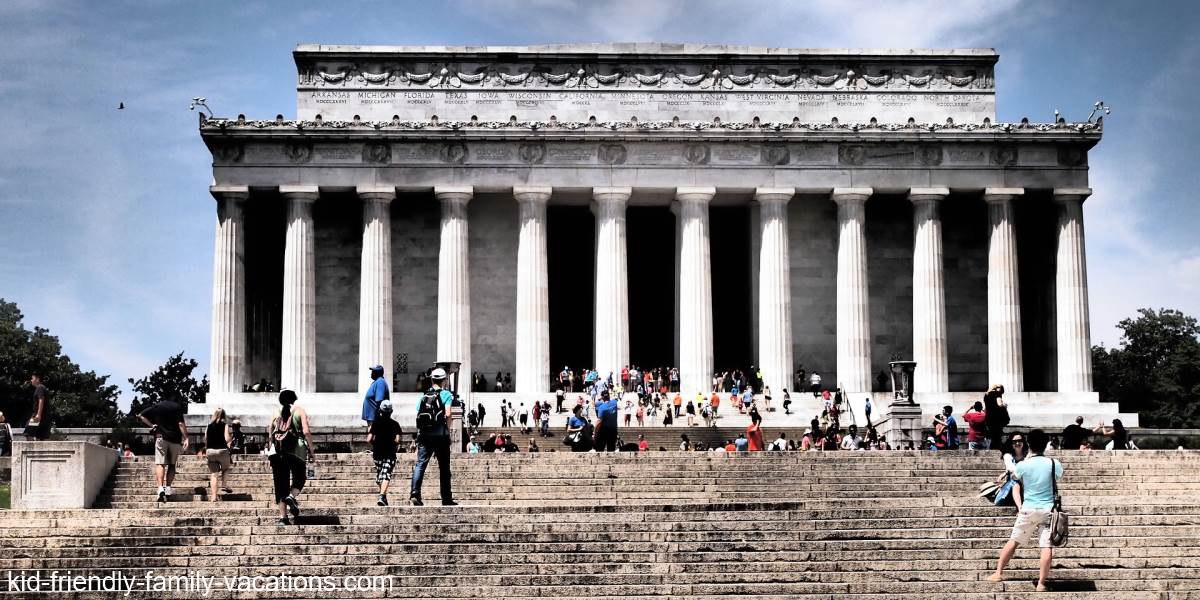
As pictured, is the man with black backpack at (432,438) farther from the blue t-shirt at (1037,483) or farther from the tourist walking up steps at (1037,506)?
the blue t-shirt at (1037,483)

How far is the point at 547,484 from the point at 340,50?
122 ft

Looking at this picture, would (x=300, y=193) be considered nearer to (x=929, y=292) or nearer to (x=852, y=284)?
(x=852, y=284)

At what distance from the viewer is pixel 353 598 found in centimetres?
2388

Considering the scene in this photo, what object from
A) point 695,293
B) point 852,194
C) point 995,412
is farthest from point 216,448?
point 852,194

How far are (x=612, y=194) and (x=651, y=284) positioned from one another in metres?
7.60

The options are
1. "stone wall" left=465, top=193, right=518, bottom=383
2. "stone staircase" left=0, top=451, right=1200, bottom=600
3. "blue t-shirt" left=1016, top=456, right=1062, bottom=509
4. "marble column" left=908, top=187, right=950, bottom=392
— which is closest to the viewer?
"blue t-shirt" left=1016, top=456, right=1062, bottom=509

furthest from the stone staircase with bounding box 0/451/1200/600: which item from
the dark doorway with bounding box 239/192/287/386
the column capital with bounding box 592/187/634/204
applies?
the dark doorway with bounding box 239/192/287/386

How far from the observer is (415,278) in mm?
69062

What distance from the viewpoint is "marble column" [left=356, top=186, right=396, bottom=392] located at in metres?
65.0

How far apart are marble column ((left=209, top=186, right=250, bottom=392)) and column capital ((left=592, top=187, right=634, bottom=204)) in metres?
13.5

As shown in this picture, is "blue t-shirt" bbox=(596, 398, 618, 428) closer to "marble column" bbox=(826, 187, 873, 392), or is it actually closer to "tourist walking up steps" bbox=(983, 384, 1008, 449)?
"tourist walking up steps" bbox=(983, 384, 1008, 449)

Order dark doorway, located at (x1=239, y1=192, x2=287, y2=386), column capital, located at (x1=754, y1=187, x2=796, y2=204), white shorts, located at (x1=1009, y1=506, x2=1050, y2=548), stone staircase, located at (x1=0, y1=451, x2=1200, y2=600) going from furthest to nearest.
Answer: dark doorway, located at (x1=239, y1=192, x2=287, y2=386), column capital, located at (x1=754, y1=187, x2=796, y2=204), stone staircase, located at (x1=0, y1=451, x2=1200, y2=600), white shorts, located at (x1=1009, y1=506, x2=1050, y2=548)

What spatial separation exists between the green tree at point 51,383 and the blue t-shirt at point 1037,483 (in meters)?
71.0

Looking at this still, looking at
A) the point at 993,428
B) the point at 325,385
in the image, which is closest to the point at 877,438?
the point at 993,428
